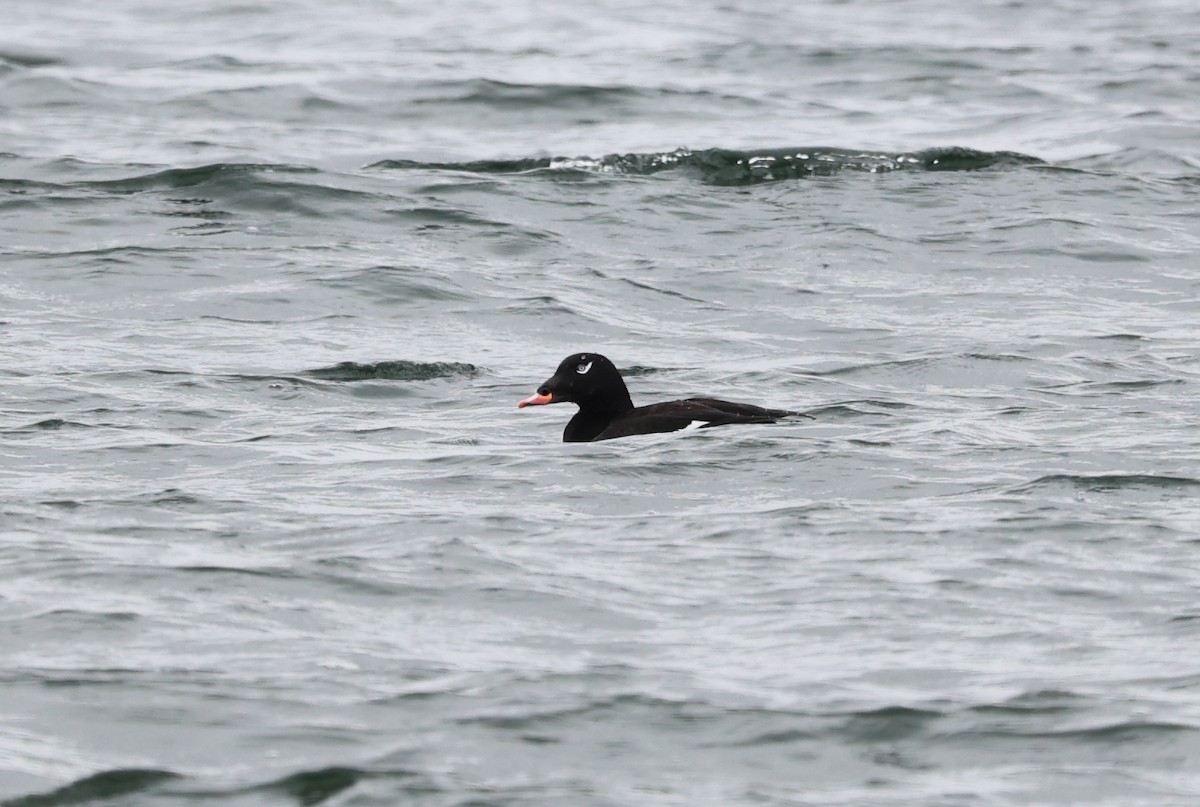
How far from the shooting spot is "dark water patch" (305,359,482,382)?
11414 mm

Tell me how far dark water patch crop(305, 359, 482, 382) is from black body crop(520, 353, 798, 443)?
1.14 meters

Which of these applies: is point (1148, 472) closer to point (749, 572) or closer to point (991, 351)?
point (749, 572)

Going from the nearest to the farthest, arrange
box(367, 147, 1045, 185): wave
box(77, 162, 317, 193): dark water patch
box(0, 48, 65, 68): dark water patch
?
box(77, 162, 317, 193): dark water patch < box(367, 147, 1045, 185): wave < box(0, 48, 65, 68): dark water patch

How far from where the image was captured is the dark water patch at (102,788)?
5555 millimetres

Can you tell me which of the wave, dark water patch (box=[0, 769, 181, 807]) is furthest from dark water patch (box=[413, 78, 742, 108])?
dark water patch (box=[0, 769, 181, 807])

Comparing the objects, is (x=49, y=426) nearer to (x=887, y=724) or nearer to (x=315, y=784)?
(x=315, y=784)

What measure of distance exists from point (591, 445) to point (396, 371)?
6.50 ft

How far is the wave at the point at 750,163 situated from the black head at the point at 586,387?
23.4 feet

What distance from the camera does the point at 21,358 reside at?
11500 mm

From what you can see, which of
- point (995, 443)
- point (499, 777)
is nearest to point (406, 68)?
point (995, 443)

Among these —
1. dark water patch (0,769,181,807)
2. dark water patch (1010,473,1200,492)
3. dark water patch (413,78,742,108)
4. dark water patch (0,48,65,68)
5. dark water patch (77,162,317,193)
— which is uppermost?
dark water patch (0,48,65,68)

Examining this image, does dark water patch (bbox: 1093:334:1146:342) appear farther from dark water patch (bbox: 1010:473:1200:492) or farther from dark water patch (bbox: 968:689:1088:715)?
dark water patch (bbox: 968:689:1088:715)

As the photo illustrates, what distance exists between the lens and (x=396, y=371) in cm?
1158

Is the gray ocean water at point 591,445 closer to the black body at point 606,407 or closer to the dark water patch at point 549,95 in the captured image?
the dark water patch at point 549,95
